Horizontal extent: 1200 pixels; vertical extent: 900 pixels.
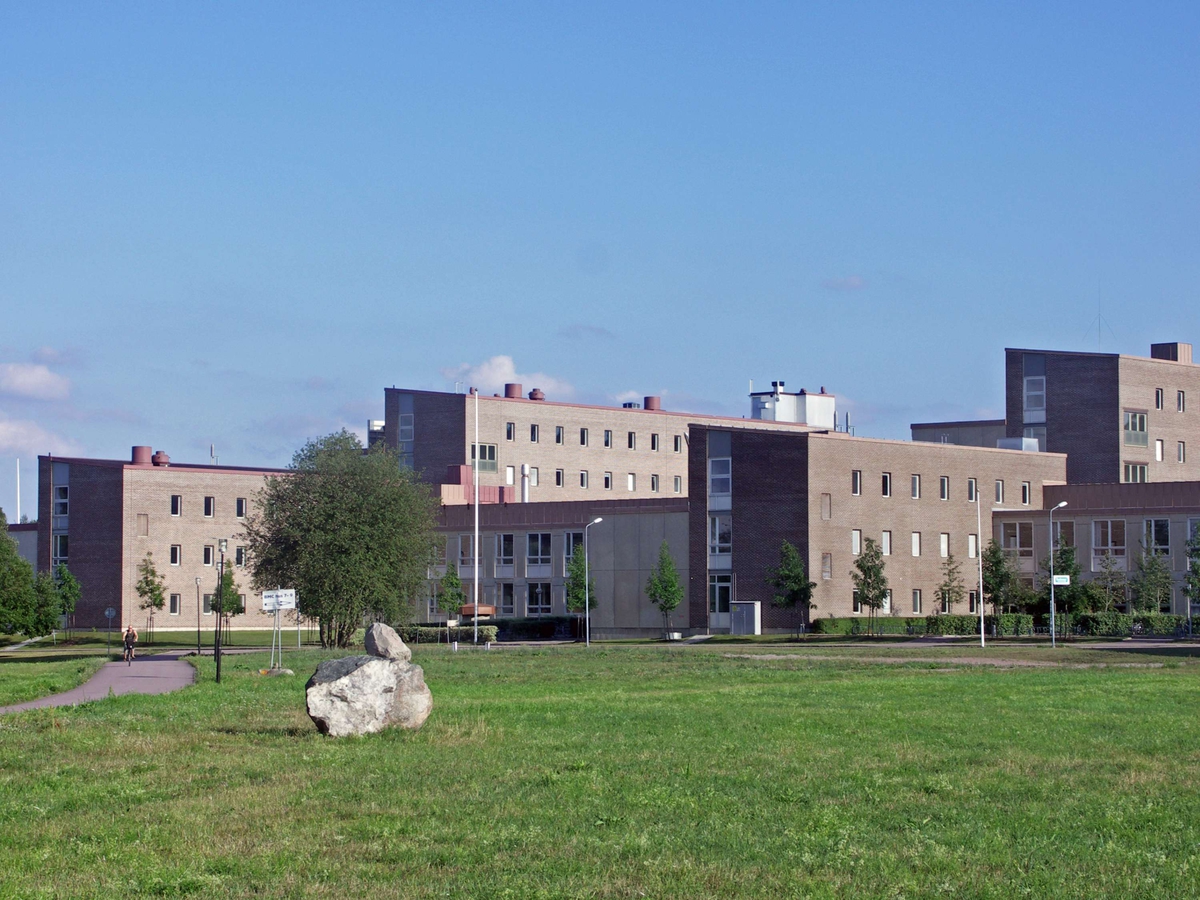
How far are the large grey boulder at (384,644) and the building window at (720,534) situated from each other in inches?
2681

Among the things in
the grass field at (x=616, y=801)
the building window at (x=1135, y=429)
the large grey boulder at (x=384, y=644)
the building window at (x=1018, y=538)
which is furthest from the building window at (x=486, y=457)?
the large grey boulder at (x=384, y=644)

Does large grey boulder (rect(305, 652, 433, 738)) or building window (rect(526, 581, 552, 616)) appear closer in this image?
large grey boulder (rect(305, 652, 433, 738))

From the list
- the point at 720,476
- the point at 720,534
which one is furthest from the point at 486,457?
the point at 720,534

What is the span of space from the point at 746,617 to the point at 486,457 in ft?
134

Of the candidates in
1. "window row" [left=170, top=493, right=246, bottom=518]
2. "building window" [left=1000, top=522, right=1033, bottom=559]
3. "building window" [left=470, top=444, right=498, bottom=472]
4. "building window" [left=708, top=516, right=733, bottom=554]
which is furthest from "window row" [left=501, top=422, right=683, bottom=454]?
"building window" [left=1000, top=522, right=1033, bottom=559]

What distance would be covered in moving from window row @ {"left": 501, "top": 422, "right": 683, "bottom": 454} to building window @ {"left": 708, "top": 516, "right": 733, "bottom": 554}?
36.6 meters

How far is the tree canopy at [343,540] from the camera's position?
67.6 metres

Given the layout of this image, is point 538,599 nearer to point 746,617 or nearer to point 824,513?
point 746,617

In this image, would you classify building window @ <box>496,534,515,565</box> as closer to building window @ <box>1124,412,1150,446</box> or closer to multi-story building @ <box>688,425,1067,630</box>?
multi-story building @ <box>688,425,1067,630</box>

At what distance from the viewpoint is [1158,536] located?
89.9m

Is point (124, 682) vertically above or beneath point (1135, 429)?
beneath

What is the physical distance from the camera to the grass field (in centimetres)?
1185

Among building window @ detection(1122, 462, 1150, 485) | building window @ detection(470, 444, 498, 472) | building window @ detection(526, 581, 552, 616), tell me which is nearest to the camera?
building window @ detection(526, 581, 552, 616)

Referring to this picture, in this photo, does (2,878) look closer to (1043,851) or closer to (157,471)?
(1043,851)
